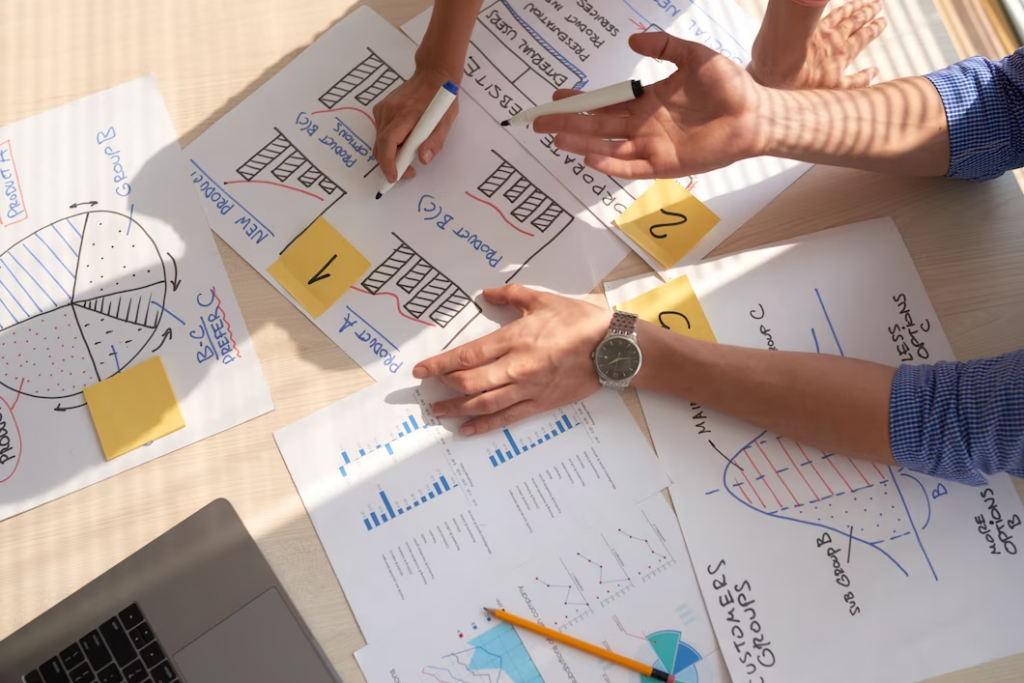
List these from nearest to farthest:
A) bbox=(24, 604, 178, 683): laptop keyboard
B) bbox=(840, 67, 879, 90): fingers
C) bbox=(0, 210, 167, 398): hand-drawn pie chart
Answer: bbox=(24, 604, 178, 683): laptop keyboard
bbox=(0, 210, 167, 398): hand-drawn pie chart
bbox=(840, 67, 879, 90): fingers

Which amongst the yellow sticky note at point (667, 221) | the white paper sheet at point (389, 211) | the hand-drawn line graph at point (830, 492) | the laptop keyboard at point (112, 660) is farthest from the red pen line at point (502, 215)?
the laptop keyboard at point (112, 660)

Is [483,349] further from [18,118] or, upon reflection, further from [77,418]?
[18,118]

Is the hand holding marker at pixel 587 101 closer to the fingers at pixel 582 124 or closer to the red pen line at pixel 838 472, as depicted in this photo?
the fingers at pixel 582 124

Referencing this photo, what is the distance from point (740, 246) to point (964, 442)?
11.6 inches

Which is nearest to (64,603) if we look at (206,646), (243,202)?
(206,646)

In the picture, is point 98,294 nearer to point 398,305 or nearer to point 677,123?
point 398,305

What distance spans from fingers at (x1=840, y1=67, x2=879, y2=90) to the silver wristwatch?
16.9 inches

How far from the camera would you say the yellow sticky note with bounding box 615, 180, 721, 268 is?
80 cm

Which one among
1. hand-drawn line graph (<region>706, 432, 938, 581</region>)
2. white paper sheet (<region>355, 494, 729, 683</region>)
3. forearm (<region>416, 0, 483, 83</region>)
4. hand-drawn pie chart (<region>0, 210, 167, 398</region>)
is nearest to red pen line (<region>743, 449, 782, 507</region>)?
hand-drawn line graph (<region>706, 432, 938, 581</region>)

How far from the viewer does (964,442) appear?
2.24 feet

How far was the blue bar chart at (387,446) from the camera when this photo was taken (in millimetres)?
721

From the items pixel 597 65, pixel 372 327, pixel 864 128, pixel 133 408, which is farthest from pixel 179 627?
pixel 864 128

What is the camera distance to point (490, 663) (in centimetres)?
67

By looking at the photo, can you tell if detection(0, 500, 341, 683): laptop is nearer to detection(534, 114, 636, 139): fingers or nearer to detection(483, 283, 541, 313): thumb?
detection(483, 283, 541, 313): thumb
